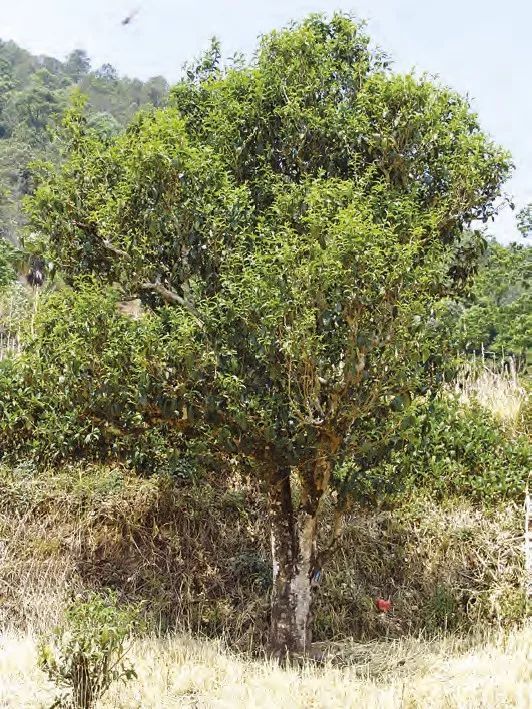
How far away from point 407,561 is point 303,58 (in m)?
4.59

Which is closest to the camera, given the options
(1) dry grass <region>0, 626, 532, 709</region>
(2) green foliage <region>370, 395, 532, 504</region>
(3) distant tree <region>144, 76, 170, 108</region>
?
(1) dry grass <region>0, 626, 532, 709</region>

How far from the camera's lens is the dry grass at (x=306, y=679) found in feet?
13.7

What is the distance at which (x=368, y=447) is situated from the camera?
4.86 metres

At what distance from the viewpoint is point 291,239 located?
4285 mm

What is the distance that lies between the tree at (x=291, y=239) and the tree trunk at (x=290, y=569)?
1 centimetres

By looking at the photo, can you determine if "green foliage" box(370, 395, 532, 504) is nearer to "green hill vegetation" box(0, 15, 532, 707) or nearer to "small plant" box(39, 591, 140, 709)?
"green hill vegetation" box(0, 15, 532, 707)

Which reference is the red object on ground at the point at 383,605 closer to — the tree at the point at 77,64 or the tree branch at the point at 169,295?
the tree branch at the point at 169,295

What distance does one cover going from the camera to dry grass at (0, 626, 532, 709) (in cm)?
419

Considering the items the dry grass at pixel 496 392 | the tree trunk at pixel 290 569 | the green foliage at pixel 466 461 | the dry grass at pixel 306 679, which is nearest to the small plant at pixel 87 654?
the dry grass at pixel 306 679

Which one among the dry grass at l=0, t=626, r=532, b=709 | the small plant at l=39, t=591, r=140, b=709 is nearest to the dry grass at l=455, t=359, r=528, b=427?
the dry grass at l=0, t=626, r=532, b=709

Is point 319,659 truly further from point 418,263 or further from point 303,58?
point 303,58

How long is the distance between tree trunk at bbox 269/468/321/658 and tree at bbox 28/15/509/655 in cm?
1

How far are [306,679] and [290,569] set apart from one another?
940mm

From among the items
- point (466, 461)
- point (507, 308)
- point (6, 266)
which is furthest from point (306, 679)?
point (507, 308)
